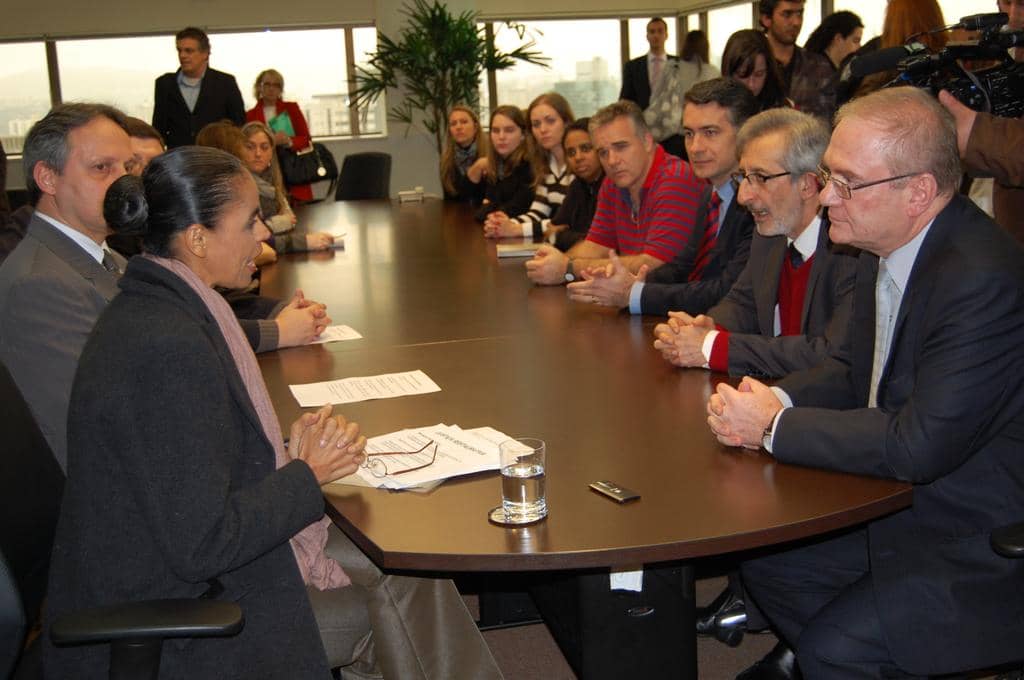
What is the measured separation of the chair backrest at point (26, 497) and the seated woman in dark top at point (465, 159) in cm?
508

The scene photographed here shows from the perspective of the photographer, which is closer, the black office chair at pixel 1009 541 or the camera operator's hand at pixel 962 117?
the black office chair at pixel 1009 541

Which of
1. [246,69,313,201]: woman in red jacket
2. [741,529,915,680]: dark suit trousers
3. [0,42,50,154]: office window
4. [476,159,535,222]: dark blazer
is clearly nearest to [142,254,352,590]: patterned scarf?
[741,529,915,680]: dark suit trousers

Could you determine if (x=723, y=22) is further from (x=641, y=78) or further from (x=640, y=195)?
(x=640, y=195)

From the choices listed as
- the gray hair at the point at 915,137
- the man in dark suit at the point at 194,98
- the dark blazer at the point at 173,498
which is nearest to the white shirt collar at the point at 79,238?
the dark blazer at the point at 173,498

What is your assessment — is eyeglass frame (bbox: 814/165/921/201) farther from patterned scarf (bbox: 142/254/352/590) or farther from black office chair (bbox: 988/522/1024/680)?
patterned scarf (bbox: 142/254/352/590)

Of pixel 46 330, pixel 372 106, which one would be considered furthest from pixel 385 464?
pixel 372 106

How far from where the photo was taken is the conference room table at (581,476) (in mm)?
1438

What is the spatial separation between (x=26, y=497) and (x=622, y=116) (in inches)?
99.7

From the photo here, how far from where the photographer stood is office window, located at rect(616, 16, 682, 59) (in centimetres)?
1166

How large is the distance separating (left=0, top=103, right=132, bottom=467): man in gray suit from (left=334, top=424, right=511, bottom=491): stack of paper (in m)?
0.64

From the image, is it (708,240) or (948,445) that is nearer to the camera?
(948,445)

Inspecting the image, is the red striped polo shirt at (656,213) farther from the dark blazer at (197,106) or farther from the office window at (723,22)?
the office window at (723,22)

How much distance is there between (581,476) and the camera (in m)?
1.67

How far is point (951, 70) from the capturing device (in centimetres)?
261
